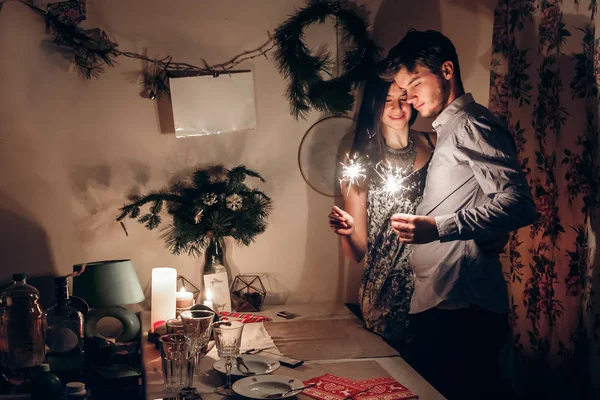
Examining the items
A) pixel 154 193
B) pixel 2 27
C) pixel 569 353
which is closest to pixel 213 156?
pixel 154 193

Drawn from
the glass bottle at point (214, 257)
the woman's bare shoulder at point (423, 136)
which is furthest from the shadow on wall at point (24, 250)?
the woman's bare shoulder at point (423, 136)

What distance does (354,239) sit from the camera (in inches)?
87.8

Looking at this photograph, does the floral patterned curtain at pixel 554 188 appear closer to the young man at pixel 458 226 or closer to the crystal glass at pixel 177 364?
the young man at pixel 458 226

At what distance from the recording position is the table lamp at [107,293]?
194 centimetres

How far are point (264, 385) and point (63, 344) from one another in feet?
2.20

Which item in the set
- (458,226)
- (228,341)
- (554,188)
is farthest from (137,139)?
(554,188)

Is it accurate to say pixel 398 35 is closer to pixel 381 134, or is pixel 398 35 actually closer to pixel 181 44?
pixel 381 134

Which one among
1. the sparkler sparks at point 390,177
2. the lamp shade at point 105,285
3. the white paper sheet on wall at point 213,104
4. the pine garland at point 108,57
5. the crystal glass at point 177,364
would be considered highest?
the pine garland at point 108,57

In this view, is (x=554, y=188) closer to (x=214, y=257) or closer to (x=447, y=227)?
(x=447, y=227)

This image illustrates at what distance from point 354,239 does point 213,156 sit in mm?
659

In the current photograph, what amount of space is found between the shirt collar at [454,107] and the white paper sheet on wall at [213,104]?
756 mm

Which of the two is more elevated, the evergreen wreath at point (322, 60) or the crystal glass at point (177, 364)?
the evergreen wreath at point (322, 60)

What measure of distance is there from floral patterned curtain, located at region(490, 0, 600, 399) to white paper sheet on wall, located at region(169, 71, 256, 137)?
991mm

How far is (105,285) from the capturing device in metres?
1.96
